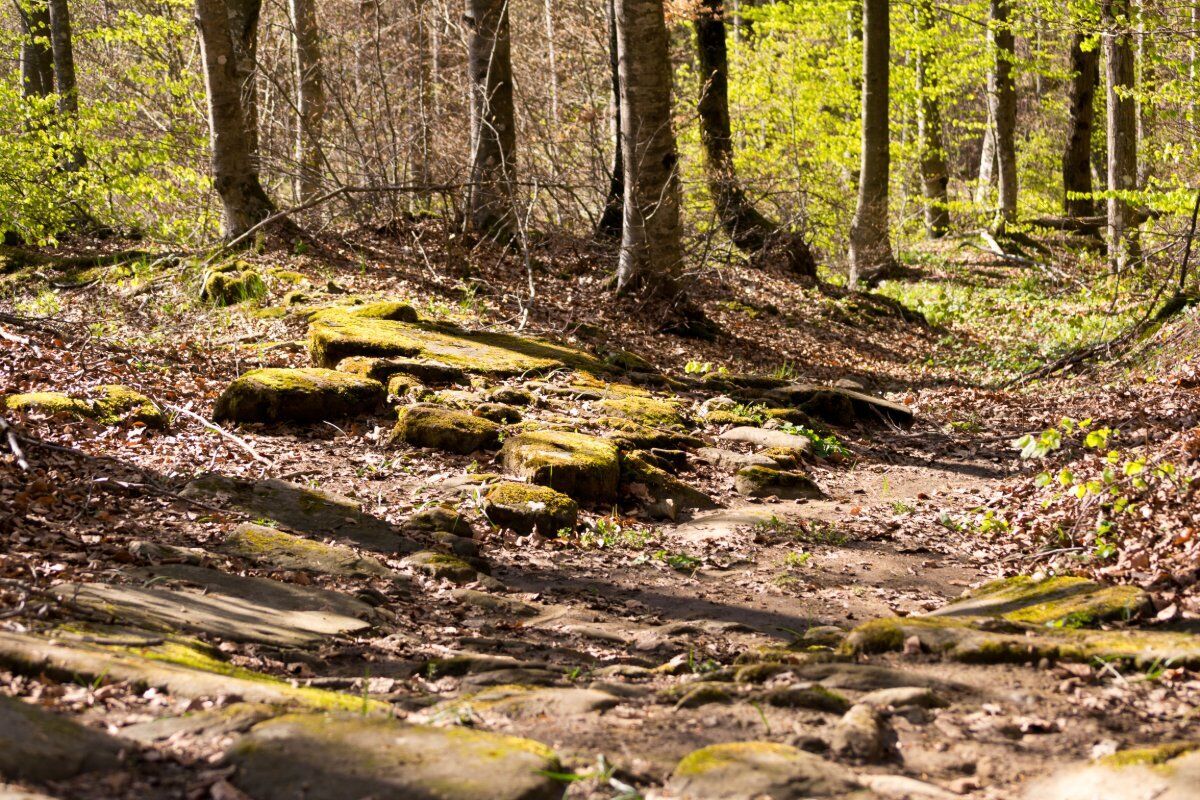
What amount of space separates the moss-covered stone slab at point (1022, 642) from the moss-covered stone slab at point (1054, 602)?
221mm

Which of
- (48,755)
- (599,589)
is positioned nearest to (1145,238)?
(599,589)

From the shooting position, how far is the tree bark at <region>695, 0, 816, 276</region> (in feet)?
54.2

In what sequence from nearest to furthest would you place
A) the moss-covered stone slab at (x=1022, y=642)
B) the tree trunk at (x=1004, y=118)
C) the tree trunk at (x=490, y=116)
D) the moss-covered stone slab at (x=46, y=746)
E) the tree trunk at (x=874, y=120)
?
the moss-covered stone slab at (x=46, y=746)
the moss-covered stone slab at (x=1022, y=642)
the tree trunk at (x=490, y=116)
the tree trunk at (x=874, y=120)
the tree trunk at (x=1004, y=118)

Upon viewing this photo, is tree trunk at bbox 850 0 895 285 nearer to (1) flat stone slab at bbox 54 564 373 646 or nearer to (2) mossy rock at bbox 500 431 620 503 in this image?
(2) mossy rock at bbox 500 431 620 503

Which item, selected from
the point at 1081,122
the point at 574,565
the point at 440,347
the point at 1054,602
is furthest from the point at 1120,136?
the point at 574,565

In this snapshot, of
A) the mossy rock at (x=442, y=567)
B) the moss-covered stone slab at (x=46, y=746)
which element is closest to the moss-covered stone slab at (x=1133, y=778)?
the moss-covered stone slab at (x=46, y=746)

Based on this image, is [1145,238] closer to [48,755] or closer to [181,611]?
[181,611]

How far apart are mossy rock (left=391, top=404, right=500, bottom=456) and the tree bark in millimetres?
9087

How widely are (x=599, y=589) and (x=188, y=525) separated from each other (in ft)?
8.03

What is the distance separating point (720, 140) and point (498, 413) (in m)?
9.83

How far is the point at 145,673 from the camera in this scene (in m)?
3.31

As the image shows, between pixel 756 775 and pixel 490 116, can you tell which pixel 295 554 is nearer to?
pixel 756 775

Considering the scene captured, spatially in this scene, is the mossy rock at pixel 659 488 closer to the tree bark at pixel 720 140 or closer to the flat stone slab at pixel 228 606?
the flat stone slab at pixel 228 606

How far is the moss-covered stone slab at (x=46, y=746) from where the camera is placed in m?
2.48
